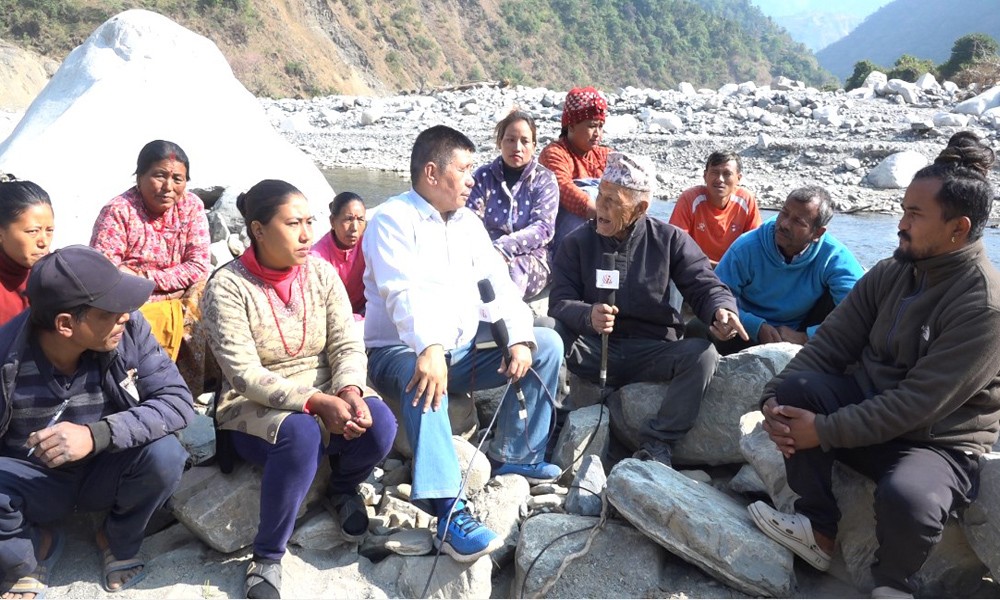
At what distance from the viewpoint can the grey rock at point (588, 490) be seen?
10.9 feet

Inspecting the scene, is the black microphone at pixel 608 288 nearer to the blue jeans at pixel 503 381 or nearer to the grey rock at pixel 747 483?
the blue jeans at pixel 503 381

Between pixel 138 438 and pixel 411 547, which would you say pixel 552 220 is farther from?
pixel 138 438

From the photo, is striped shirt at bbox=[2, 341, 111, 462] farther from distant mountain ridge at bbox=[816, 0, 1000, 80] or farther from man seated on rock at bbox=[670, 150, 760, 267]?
distant mountain ridge at bbox=[816, 0, 1000, 80]

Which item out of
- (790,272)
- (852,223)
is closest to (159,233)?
(790,272)

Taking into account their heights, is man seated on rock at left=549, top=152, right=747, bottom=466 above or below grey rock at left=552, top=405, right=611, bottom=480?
above

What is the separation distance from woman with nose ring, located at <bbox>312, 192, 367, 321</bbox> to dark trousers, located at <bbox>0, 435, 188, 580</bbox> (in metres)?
1.77

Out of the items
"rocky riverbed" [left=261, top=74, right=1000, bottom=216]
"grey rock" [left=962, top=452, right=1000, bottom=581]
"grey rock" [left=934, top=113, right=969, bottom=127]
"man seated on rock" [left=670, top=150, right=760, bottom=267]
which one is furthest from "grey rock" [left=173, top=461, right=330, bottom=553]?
"grey rock" [left=934, top=113, right=969, bottom=127]

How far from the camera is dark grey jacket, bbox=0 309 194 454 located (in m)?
2.72

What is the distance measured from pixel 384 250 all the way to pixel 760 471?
72.0 inches

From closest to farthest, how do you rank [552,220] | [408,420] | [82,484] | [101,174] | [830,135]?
[82,484] → [408,420] → [552,220] → [101,174] → [830,135]

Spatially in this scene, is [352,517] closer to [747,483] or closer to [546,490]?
[546,490]

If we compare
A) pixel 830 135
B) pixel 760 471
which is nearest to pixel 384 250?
pixel 760 471

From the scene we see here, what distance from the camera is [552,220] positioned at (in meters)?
5.21

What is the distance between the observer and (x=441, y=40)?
51.2m
